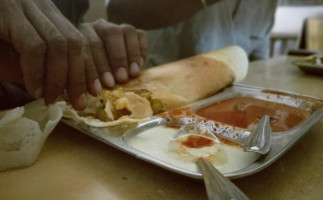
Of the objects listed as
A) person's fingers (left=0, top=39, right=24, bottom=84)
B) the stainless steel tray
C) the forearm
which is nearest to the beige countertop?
the stainless steel tray

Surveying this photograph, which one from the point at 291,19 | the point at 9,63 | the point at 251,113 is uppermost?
the point at 9,63

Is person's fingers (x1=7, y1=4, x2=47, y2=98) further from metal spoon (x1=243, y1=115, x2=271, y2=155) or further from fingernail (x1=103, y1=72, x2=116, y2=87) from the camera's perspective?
metal spoon (x1=243, y1=115, x2=271, y2=155)

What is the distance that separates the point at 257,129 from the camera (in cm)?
82

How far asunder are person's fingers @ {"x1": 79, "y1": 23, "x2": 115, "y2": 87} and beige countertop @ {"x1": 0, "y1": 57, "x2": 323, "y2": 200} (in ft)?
1.02

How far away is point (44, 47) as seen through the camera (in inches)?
32.0

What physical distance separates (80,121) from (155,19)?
1595 millimetres

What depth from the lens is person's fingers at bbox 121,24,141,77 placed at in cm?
126

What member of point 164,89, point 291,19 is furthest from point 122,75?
point 291,19

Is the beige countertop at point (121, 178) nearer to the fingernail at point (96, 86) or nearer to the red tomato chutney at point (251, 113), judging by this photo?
the red tomato chutney at point (251, 113)

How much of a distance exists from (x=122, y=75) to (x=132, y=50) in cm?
14

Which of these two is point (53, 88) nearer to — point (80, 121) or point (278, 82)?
point (80, 121)

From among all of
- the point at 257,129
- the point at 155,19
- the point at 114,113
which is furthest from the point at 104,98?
the point at 155,19

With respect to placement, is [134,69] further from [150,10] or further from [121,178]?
[150,10]

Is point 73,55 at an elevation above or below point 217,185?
above
